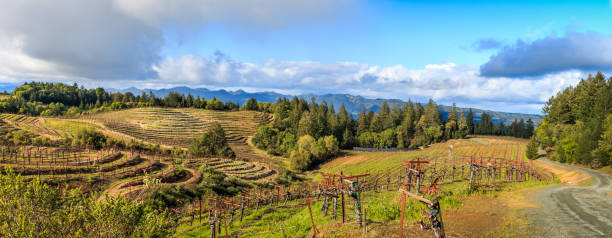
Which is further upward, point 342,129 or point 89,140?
point 342,129

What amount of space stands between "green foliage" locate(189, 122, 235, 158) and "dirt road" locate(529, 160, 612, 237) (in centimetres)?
6510

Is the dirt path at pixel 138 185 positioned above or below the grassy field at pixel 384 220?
below

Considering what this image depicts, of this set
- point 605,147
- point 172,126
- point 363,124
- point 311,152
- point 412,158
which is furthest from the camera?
point 363,124

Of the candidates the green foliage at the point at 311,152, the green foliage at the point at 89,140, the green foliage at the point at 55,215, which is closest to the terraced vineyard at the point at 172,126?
the green foliage at the point at 311,152

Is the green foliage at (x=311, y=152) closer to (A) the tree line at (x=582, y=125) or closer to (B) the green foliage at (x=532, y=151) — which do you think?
(B) the green foliage at (x=532, y=151)

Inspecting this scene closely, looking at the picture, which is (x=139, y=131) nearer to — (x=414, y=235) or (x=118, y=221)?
(x=118, y=221)

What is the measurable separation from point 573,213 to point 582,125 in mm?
53930

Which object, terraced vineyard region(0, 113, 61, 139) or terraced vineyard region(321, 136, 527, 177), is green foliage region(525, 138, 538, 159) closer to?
terraced vineyard region(321, 136, 527, 177)

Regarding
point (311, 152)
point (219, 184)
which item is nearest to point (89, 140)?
point (219, 184)

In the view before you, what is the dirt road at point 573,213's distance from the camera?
14875mm

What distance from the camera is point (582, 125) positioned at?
55156 millimetres

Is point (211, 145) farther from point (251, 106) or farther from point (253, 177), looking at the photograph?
point (251, 106)

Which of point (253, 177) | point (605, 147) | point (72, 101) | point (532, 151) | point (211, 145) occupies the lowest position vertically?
point (253, 177)

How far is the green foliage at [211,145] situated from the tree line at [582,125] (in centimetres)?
7370
